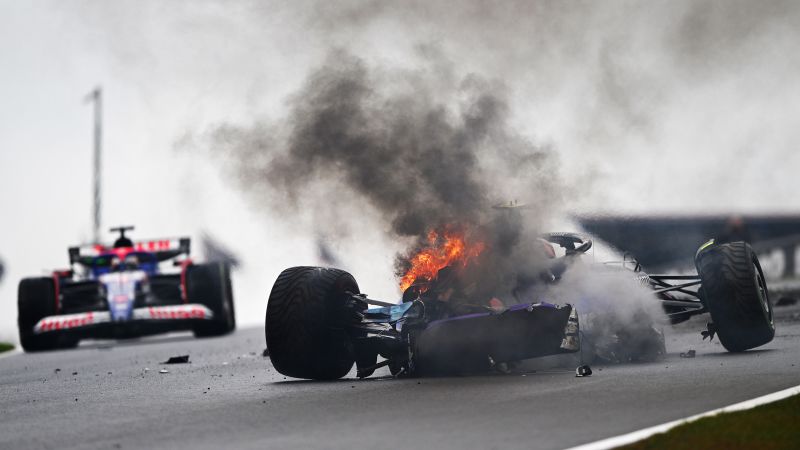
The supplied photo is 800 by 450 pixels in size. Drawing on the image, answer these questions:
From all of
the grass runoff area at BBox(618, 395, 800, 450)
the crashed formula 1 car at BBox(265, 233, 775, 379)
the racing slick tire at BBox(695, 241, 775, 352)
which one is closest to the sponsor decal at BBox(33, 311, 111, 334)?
the crashed formula 1 car at BBox(265, 233, 775, 379)

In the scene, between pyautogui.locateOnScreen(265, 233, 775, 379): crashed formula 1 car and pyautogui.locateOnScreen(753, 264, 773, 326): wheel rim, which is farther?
pyautogui.locateOnScreen(753, 264, 773, 326): wheel rim

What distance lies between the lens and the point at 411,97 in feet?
44.0

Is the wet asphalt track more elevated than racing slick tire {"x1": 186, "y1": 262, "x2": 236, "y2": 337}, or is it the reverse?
racing slick tire {"x1": 186, "y1": 262, "x2": 236, "y2": 337}

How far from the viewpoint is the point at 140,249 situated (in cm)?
2450

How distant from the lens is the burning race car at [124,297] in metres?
22.6

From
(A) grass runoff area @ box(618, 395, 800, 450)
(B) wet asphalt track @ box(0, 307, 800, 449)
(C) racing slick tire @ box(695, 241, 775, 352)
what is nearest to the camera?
(A) grass runoff area @ box(618, 395, 800, 450)

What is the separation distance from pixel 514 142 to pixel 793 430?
6.66 meters

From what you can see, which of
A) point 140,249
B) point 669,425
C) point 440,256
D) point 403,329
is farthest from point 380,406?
point 140,249

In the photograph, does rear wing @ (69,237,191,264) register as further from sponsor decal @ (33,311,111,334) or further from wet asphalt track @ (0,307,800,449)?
wet asphalt track @ (0,307,800,449)

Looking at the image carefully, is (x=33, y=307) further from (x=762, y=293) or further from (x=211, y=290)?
(x=762, y=293)

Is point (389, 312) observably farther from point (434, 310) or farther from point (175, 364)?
point (175, 364)

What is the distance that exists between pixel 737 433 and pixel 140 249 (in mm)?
18888

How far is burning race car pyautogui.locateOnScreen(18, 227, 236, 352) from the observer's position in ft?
74.2

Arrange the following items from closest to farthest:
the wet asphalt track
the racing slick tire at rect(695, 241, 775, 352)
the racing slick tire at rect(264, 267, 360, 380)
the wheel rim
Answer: the wet asphalt track < the racing slick tire at rect(264, 267, 360, 380) < the racing slick tire at rect(695, 241, 775, 352) < the wheel rim
